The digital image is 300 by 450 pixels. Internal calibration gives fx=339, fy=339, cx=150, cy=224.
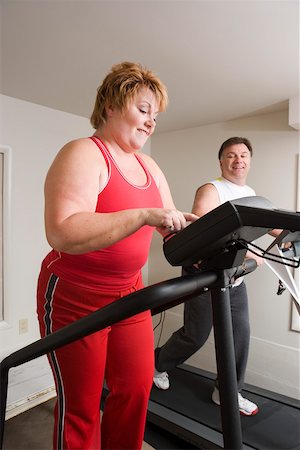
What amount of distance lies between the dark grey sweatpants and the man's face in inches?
27.7

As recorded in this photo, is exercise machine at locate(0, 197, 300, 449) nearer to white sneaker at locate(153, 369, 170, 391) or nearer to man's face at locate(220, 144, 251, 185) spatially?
man's face at locate(220, 144, 251, 185)

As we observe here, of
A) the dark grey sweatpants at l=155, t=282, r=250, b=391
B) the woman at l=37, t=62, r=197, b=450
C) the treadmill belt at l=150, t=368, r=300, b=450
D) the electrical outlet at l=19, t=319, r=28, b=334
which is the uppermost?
the woman at l=37, t=62, r=197, b=450

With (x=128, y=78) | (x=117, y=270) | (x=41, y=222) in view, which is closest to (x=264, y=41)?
(x=128, y=78)

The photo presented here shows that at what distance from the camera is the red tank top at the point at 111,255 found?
3.36 ft

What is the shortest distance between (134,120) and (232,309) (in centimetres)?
147

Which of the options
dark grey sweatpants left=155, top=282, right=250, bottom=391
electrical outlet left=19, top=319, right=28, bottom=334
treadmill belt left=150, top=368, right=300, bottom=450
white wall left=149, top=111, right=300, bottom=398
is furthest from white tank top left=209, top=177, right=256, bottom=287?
electrical outlet left=19, top=319, right=28, bottom=334

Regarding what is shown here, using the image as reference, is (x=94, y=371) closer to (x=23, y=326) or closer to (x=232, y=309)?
(x=232, y=309)

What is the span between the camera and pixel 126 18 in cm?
165

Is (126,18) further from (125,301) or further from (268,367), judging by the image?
(268,367)

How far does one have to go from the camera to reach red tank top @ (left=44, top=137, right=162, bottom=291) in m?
1.02

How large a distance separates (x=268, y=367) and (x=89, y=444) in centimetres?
217

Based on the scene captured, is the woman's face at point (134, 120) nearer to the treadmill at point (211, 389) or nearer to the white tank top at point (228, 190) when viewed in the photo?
the treadmill at point (211, 389)

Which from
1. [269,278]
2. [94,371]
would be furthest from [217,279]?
[269,278]

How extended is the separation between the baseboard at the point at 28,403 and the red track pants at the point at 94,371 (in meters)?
1.21
